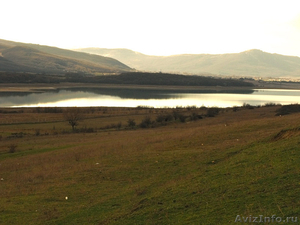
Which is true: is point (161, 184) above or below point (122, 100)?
above

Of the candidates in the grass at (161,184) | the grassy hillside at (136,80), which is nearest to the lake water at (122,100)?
the grassy hillside at (136,80)

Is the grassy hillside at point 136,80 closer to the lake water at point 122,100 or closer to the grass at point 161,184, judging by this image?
the lake water at point 122,100

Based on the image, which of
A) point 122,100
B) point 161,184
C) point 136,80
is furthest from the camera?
point 136,80

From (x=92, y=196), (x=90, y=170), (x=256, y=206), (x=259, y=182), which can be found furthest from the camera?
(x=90, y=170)

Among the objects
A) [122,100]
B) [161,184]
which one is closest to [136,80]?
[122,100]

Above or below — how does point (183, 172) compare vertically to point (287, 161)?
below

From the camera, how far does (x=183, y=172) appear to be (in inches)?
553

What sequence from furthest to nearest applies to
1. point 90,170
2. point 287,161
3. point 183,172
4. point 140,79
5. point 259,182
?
point 140,79 → point 90,170 → point 183,172 → point 287,161 → point 259,182

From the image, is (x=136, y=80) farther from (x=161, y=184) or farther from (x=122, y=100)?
(x=161, y=184)

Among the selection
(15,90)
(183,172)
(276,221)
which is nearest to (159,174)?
(183,172)

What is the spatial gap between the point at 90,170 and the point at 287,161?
947 centimetres

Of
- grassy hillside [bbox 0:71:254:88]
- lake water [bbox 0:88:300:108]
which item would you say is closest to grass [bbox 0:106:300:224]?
lake water [bbox 0:88:300:108]

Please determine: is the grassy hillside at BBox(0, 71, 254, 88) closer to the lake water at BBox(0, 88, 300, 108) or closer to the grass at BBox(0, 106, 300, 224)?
the lake water at BBox(0, 88, 300, 108)

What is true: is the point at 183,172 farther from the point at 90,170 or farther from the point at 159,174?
the point at 90,170
